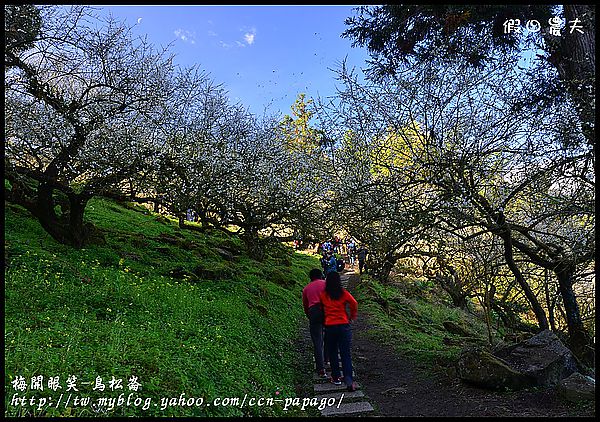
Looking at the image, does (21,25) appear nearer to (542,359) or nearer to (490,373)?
(490,373)

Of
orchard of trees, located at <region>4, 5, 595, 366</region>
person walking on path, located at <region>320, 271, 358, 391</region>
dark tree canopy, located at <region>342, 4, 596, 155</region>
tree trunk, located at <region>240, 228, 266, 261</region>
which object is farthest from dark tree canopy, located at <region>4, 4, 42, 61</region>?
tree trunk, located at <region>240, 228, 266, 261</region>

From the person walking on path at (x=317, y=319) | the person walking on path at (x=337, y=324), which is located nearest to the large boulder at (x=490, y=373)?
the person walking on path at (x=337, y=324)

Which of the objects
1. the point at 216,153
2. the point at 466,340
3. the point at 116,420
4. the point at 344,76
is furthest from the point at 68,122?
the point at 466,340

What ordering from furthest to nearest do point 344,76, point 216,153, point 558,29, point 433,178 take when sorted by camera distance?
point 216,153, point 344,76, point 433,178, point 558,29

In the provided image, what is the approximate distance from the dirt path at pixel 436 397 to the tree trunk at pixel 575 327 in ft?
7.41

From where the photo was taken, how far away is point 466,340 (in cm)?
1100

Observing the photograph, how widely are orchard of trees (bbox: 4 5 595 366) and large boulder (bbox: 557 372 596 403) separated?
60.2 inches

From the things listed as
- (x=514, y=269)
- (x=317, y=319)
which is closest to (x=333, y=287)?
(x=317, y=319)

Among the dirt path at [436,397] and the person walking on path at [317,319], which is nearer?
the dirt path at [436,397]

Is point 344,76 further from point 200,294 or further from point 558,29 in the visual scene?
point 200,294

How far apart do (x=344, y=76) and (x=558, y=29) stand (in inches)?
132

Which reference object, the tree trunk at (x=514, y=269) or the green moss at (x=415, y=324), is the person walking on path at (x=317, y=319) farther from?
the tree trunk at (x=514, y=269)

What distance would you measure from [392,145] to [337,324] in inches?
143

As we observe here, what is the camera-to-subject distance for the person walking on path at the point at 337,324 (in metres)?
6.16
